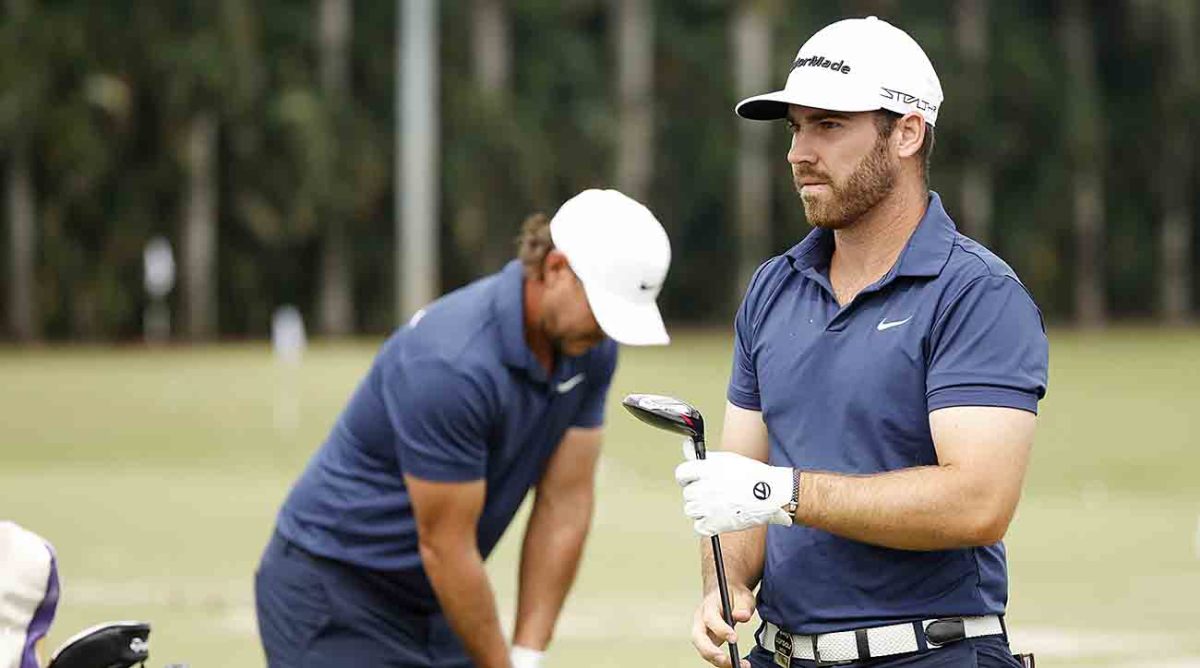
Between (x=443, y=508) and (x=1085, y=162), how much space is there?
47.7 meters

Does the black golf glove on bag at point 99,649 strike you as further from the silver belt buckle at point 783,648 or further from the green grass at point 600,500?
the green grass at point 600,500

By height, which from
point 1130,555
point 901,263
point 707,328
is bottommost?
point 707,328

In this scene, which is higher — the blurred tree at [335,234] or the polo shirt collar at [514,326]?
the polo shirt collar at [514,326]

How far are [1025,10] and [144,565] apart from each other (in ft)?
145

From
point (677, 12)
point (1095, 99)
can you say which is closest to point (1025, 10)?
point (1095, 99)

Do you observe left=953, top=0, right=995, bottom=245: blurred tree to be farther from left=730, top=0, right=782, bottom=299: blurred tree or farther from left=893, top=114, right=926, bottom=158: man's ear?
left=893, top=114, right=926, bottom=158: man's ear

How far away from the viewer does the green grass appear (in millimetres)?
11484

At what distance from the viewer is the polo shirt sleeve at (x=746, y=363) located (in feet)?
16.2

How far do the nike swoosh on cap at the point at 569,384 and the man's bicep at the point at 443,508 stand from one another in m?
0.39

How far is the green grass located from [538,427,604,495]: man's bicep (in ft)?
13.0

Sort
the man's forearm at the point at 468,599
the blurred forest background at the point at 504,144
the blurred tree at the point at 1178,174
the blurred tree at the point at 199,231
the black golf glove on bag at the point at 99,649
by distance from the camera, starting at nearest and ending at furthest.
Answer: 1. the black golf glove on bag at the point at 99,649
2. the man's forearm at the point at 468,599
3. the blurred forest background at the point at 504,144
4. the blurred tree at the point at 199,231
5. the blurred tree at the point at 1178,174

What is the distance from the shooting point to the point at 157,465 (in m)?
21.2

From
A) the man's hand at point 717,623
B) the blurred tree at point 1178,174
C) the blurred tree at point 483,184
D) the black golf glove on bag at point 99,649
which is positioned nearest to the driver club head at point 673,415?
the man's hand at point 717,623

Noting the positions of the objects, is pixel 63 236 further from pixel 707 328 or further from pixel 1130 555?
pixel 1130 555
